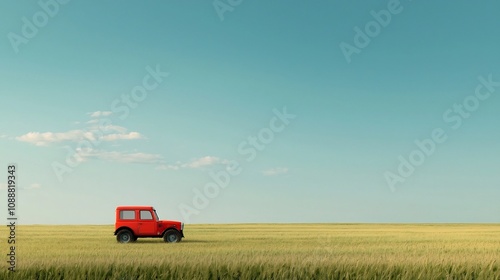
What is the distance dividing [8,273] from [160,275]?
11.8 ft

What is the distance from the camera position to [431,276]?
13719 millimetres

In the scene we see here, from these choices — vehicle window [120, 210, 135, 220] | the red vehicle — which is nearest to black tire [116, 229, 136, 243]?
the red vehicle

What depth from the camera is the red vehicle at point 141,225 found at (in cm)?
3167

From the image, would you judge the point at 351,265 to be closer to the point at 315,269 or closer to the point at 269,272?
the point at 315,269

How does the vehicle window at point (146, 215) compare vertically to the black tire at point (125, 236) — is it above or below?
above

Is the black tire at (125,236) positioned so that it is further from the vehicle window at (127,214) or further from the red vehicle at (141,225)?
the vehicle window at (127,214)

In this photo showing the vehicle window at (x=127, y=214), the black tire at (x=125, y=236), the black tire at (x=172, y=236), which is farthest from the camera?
the vehicle window at (x=127, y=214)

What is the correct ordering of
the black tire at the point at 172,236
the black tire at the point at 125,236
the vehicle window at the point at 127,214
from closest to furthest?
the black tire at the point at 125,236, the black tire at the point at 172,236, the vehicle window at the point at 127,214

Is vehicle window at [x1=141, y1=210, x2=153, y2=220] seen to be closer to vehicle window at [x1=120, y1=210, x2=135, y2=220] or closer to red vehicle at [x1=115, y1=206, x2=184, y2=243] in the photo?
red vehicle at [x1=115, y1=206, x2=184, y2=243]

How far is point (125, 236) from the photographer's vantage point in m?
31.7

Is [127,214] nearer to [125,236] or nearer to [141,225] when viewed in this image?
[141,225]

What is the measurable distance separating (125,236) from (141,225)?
1.12m

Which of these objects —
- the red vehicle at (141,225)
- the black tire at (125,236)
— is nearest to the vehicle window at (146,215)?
the red vehicle at (141,225)

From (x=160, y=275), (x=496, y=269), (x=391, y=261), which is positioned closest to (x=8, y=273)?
(x=160, y=275)
